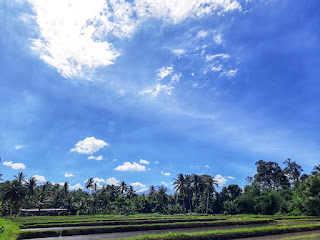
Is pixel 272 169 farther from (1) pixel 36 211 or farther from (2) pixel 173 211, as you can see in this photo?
(1) pixel 36 211

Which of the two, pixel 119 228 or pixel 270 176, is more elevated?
pixel 270 176

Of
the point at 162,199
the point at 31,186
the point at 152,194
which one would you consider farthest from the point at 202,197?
the point at 31,186

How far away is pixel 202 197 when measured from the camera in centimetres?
8469

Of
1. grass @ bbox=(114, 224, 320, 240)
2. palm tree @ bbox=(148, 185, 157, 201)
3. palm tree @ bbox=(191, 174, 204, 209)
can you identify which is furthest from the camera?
palm tree @ bbox=(148, 185, 157, 201)

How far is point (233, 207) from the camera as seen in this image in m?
62.9

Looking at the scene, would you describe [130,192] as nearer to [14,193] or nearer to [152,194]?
[152,194]

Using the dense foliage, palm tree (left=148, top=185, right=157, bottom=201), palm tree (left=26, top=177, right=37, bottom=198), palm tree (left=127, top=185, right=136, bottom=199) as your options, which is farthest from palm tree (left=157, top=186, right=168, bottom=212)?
palm tree (left=26, top=177, right=37, bottom=198)

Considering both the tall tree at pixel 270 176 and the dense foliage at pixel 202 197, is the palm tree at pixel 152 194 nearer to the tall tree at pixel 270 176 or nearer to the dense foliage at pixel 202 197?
the dense foliage at pixel 202 197

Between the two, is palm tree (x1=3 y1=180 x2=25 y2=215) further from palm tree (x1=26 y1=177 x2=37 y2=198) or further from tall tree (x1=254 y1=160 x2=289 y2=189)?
tall tree (x1=254 y1=160 x2=289 y2=189)

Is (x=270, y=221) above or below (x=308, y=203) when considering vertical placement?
below

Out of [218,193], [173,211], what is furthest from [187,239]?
[218,193]

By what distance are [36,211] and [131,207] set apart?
29.7 meters

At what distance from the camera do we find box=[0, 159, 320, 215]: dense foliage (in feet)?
160

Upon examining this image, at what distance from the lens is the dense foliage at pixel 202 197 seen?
160ft
